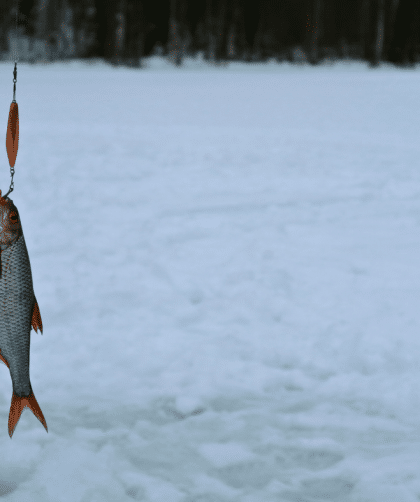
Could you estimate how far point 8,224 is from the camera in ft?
6.08

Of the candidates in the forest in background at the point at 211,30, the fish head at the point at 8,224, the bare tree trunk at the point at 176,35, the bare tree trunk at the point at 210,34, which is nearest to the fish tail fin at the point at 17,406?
the fish head at the point at 8,224

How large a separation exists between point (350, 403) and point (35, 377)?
6.75ft

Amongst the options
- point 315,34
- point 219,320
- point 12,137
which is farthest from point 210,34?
point 12,137

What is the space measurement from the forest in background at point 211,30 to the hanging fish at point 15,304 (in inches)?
822

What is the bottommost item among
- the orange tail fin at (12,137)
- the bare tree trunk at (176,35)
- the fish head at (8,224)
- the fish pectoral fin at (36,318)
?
the fish pectoral fin at (36,318)

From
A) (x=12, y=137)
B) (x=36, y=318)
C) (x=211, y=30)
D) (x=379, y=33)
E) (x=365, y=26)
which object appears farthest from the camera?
(x=211, y=30)

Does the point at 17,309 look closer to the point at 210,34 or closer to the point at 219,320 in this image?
the point at 219,320

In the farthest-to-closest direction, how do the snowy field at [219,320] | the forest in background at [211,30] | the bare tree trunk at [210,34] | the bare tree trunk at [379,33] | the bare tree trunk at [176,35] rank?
the bare tree trunk at [210,34], the bare tree trunk at [176,35], the forest in background at [211,30], the bare tree trunk at [379,33], the snowy field at [219,320]

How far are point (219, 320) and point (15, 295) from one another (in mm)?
2994

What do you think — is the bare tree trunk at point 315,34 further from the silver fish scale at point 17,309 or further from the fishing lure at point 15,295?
the silver fish scale at point 17,309

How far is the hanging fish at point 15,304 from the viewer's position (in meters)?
1.88

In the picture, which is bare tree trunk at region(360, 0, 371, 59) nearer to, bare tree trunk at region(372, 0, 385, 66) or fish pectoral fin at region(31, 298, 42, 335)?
bare tree trunk at region(372, 0, 385, 66)

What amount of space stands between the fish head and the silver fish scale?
0.02m

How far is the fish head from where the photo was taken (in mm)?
1839
